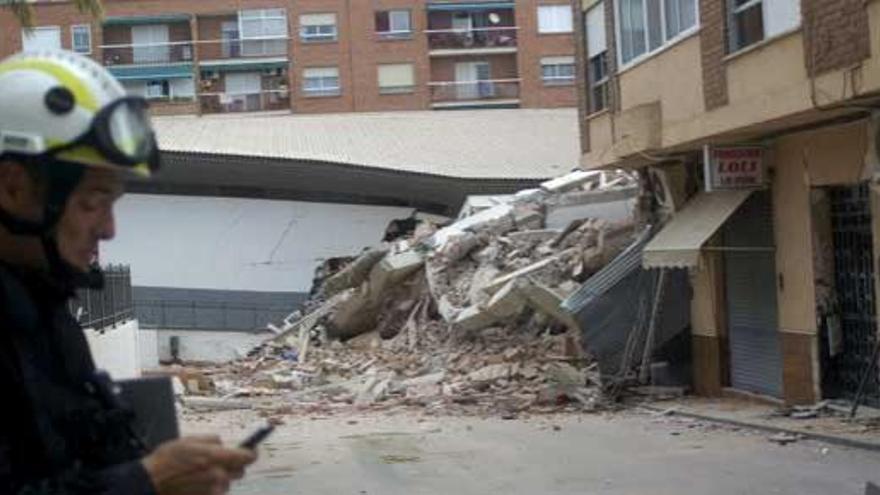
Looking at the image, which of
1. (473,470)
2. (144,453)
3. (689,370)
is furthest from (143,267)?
(144,453)

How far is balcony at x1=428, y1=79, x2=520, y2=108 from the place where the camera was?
2343 inches

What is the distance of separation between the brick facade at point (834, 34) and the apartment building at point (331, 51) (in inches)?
1755

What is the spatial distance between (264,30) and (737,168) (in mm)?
45261

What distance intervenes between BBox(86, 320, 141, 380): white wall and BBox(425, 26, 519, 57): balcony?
4093 centimetres

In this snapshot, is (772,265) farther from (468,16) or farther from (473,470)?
(468,16)

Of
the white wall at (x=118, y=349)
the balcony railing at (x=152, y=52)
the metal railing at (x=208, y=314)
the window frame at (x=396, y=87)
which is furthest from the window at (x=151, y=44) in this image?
the white wall at (x=118, y=349)

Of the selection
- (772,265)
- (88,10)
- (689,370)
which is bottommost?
(689,370)

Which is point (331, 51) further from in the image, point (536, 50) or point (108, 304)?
point (108, 304)

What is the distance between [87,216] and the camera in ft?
6.48

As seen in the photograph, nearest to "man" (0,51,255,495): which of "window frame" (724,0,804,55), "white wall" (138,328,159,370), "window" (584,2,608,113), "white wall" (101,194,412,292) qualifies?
"window frame" (724,0,804,55)

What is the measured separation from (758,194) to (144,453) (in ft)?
51.9

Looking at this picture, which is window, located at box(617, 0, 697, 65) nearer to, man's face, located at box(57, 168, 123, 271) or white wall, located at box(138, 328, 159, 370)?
white wall, located at box(138, 328, 159, 370)

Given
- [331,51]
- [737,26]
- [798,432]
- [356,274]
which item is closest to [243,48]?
[331,51]

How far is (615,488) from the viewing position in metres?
10.9
